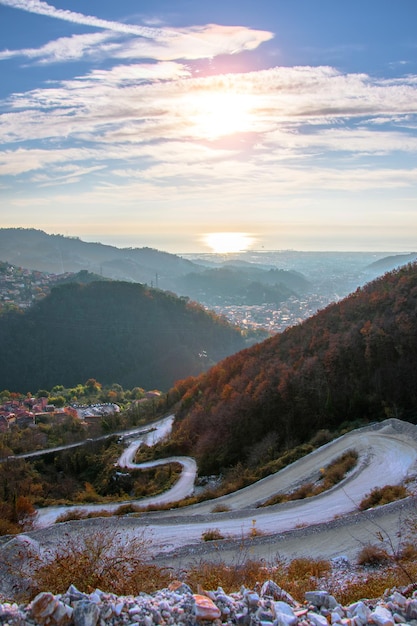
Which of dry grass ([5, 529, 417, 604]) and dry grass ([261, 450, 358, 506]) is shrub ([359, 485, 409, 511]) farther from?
dry grass ([5, 529, 417, 604])

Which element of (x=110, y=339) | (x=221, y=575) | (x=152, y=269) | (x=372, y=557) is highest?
(x=152, y=269)

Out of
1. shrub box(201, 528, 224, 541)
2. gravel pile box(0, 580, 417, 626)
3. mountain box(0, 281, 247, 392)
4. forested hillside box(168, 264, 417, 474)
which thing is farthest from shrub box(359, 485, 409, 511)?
mountain box(0, 281, 247, 392)

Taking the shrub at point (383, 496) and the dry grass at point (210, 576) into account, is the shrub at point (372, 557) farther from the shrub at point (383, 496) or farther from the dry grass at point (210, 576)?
the shrub at point (383, 496)

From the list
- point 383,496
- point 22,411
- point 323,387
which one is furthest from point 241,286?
point 383,496

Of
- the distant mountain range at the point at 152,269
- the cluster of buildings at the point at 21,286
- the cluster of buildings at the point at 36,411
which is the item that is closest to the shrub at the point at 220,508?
the cluster of buildings at the point at 36,411

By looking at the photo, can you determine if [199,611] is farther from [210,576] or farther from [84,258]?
[84,258]

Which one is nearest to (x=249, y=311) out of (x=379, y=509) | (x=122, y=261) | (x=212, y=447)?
(x=122, y=261)
